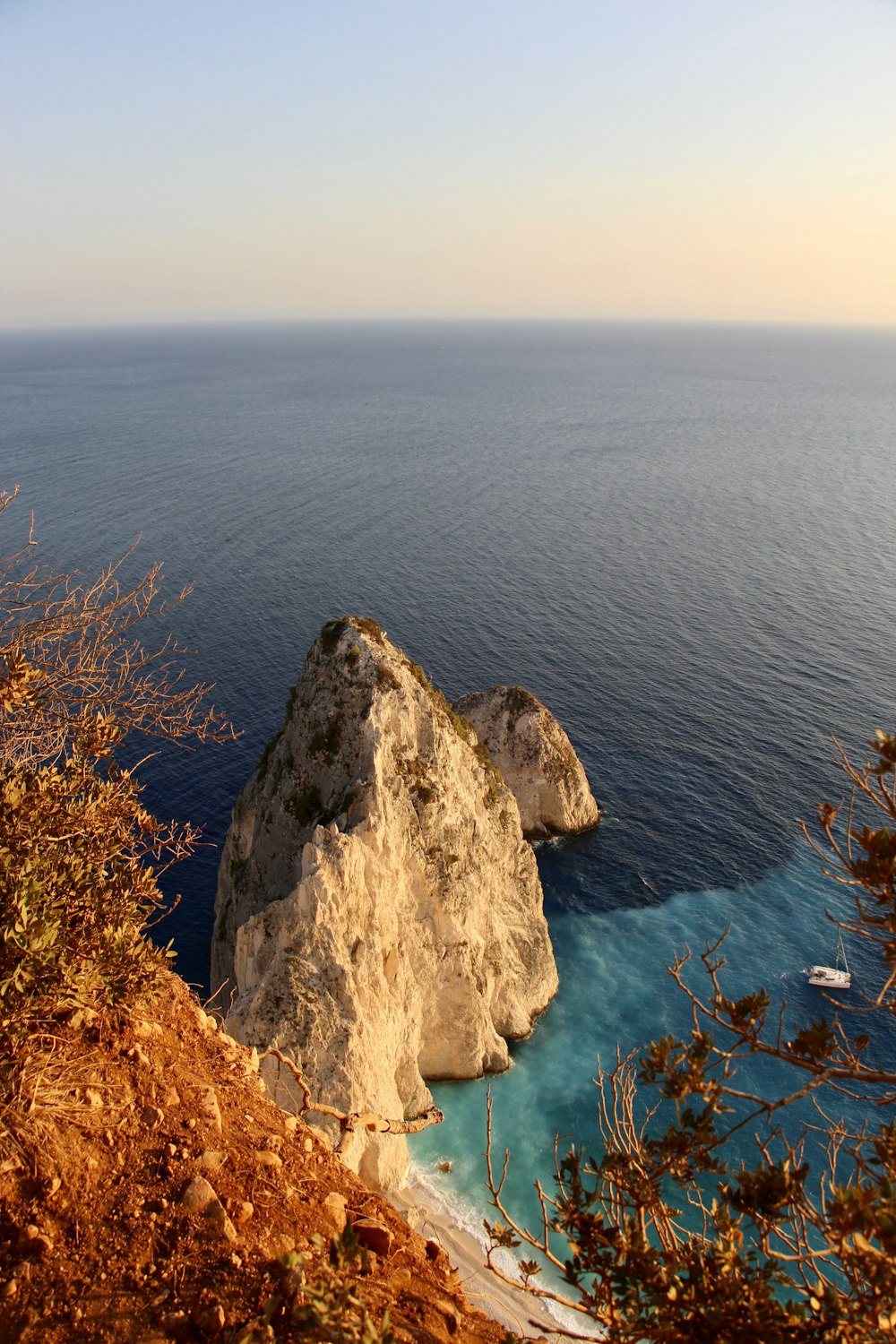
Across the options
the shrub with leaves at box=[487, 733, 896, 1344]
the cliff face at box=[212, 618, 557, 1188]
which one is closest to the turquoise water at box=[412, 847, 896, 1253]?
the cliff face at box=[212, 618, 557, 1188]

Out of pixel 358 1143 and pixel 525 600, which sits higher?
pixel 525 600

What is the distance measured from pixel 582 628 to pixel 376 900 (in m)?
56.4

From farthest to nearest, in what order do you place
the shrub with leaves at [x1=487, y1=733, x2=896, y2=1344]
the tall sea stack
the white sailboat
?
1. the white sailboat
2. the tall sea stack
3. the shrub with leaves at [x1=487, y1=733, x2=896, y2=1344]

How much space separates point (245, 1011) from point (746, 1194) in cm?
2464

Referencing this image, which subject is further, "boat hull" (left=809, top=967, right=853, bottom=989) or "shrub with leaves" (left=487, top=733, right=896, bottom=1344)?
"boat hull" (left=809, top=967, right=853, bottom=989)

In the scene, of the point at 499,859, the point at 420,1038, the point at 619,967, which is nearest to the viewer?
the point at 420,1038

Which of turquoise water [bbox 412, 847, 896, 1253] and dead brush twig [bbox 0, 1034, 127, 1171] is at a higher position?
dead brush twig [bbox 0, 1034, 127, 1171]

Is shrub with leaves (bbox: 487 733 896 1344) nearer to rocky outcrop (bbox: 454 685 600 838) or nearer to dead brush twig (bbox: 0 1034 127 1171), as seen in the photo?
dead brush twig (bbox: 0 1034 127 1171)

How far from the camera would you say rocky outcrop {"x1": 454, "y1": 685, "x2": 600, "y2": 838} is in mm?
58562

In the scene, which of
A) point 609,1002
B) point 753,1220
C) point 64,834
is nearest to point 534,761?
point 609,1002

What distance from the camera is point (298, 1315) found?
649 cm

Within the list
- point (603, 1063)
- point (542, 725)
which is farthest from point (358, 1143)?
point (542, 725)

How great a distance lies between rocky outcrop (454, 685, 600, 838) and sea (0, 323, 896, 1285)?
7.18 feet

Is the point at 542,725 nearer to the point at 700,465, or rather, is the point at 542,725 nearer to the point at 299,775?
the point at 299,775
